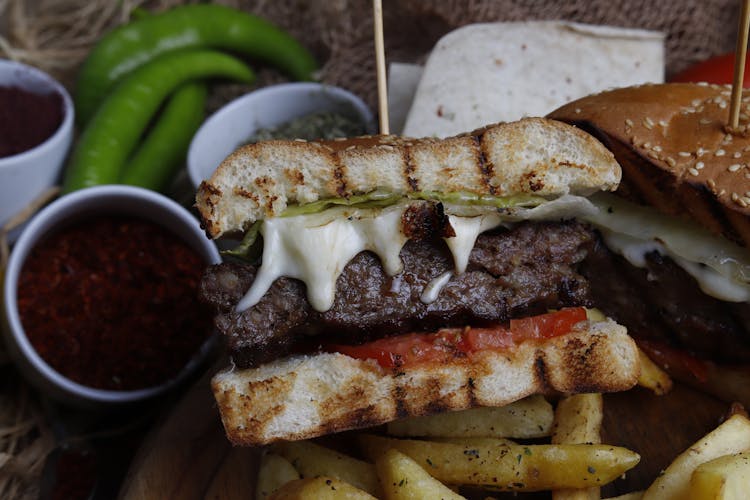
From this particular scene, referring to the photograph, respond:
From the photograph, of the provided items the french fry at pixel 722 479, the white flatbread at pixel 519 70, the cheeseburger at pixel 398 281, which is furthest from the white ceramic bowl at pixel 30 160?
the french fry at pixel 722 479

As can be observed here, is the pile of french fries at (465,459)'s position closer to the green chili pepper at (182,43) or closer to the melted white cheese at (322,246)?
the melted white cheese at (322,246)

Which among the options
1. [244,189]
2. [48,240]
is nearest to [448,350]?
[244,189]

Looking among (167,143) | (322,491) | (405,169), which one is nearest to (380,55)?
(405,169)

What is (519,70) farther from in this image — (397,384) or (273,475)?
(273,475)

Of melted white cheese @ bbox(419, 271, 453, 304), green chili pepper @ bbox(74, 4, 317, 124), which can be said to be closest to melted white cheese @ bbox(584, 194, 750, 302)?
melted white cheese @ bbox(419, 271, 453, 304)

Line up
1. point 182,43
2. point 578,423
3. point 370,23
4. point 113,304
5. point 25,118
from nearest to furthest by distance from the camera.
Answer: point 578,423 < point 113,304 < point 25,118 < point 370,23 < point 182,43

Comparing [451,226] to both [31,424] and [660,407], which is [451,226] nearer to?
[660,407]
